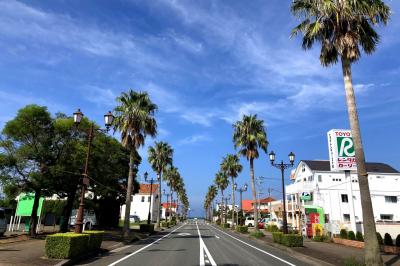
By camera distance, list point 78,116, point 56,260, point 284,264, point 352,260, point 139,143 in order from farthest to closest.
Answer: point 139,143
point 78,116
point 284,264
point 56,260
point 352,260

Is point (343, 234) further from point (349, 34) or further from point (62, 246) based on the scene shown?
point (62, 246)

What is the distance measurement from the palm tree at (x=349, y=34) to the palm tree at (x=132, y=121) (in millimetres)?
19218

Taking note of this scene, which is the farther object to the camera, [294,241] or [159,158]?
[159,158]

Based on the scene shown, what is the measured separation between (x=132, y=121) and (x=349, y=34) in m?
21.7

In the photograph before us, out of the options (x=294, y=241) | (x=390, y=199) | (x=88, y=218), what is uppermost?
(x=390, y=199)

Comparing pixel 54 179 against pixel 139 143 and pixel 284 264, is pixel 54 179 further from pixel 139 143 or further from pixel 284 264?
pixel 284 264

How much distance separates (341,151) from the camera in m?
30.2

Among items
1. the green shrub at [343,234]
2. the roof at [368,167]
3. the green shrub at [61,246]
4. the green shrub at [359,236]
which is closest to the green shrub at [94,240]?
the green shrub at [61,246]

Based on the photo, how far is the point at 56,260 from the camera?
47.9 ft

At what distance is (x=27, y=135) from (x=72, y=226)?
2251 cm

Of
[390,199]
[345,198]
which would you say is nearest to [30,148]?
[345,198]

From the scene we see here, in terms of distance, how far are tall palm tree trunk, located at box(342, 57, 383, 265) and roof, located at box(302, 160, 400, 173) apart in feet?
173

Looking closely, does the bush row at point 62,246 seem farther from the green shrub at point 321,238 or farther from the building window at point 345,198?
the building window at point 345,198

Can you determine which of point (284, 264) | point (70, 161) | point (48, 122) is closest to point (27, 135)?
point (48, 122)
